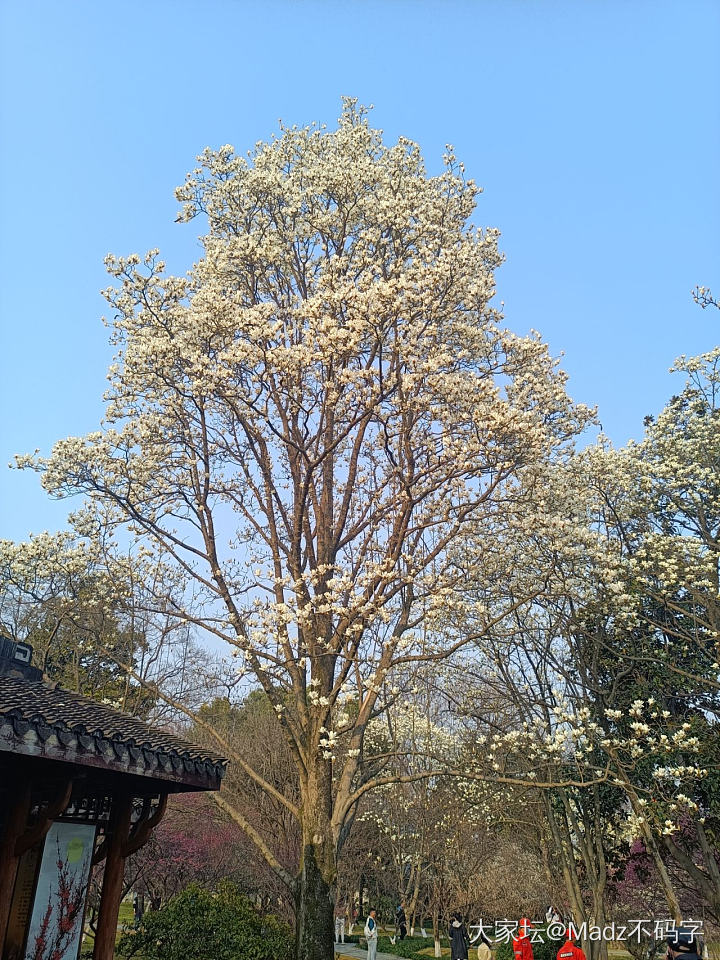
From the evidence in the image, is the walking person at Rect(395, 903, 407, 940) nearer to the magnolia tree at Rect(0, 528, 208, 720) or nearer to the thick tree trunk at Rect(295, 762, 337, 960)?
the magnolia tree at Rect(0, 528, 208, 720)

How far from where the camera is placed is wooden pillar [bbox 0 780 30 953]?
22.8 feet

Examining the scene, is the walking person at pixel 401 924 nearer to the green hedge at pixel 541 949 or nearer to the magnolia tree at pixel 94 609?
the green hedge at pixel 541 949

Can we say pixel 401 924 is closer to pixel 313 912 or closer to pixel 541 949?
pixel 541 949

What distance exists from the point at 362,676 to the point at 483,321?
7.03m

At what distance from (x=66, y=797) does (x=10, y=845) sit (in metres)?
0.73

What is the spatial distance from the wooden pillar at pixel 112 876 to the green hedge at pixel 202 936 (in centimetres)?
682

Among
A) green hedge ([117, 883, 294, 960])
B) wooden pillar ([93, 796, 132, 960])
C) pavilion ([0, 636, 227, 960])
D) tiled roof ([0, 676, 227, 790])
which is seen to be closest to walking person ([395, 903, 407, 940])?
green hedge ([117, 883, 294, 960])

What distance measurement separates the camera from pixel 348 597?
38.1 ft

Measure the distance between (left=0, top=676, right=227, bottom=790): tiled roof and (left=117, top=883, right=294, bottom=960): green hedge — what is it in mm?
7687

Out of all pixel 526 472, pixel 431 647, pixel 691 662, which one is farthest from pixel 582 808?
pixel 526 472

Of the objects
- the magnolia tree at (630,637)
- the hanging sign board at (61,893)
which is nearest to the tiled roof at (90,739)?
the hanging sign board at (61,893)

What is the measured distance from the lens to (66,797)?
702 centimetres

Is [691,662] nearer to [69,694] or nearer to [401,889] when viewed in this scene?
[69,694]

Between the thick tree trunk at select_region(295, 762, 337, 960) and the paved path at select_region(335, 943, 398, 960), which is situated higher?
the thick tree trunk at select_region(295, 762, 337, 960)
